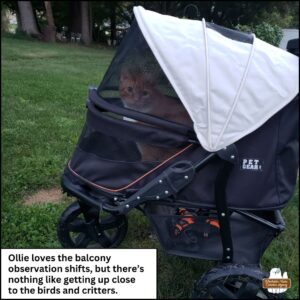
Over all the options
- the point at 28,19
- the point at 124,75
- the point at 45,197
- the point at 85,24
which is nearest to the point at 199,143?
the point at 124,75

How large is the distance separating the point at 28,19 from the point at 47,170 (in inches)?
207

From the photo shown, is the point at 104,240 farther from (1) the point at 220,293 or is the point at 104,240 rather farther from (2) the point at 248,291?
(2) the point at 248,291

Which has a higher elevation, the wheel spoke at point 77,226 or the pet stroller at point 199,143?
the pet stroller at point 199,143

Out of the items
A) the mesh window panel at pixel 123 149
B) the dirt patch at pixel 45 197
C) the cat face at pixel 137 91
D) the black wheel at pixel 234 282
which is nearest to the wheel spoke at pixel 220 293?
the black wheel at pixel 234 282

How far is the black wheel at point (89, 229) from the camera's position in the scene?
2.35 meters

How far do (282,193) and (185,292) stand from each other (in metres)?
0.77

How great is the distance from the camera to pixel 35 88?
236 inches

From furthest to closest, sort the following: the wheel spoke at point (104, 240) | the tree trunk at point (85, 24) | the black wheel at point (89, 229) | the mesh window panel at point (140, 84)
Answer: the tree trunk at point (85, 24) → the wheel spoke at point (104, 240) → the black wheel at point (89, 229) → the mesh window panel at point (140, 84)

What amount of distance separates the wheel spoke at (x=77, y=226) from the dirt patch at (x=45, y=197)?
0.68 metres

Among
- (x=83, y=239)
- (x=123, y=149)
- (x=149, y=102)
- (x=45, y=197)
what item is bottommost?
(x=45, y=197)

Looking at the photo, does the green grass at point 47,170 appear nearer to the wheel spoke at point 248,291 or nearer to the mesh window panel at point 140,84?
the wheel spoke at point 248,291

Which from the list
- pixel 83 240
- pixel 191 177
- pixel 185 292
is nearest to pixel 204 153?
pixel 191 177

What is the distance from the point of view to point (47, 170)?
11.1ft

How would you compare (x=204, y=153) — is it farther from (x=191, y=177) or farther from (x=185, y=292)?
(x=185, y=292)
